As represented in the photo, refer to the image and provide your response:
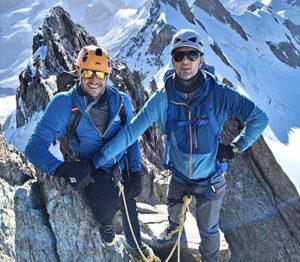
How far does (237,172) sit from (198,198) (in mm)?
5030

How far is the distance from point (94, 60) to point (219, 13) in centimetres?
9914

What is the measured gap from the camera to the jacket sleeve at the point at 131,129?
15.5 ft

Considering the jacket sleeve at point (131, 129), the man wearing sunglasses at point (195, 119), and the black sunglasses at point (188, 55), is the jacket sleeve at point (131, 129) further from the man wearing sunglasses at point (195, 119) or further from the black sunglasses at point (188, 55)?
the black sunglasses at point (188, 55)

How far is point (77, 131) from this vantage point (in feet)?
15.9

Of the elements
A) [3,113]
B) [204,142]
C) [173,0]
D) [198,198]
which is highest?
[204,142]

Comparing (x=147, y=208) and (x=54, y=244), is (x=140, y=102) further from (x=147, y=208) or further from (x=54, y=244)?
(x=54, y=244)

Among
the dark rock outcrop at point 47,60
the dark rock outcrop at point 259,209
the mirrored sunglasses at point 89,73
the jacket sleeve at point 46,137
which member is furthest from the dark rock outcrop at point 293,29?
the jacket sleeve at point 46,137

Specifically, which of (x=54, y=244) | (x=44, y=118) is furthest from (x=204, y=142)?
(x=54, y=244)

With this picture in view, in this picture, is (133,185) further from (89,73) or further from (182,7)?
(182,7)

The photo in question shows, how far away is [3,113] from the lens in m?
145

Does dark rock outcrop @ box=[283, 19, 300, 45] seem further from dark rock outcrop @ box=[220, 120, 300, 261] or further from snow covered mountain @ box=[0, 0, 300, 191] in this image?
dark rock outcrop @ box=[220, 120, 300, 261]

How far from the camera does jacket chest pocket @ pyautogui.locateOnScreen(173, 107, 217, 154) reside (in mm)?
4570

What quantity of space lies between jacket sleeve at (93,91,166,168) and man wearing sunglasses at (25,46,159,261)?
0.73ft

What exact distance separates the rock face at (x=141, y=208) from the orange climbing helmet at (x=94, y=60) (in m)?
2.19
